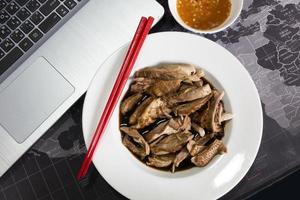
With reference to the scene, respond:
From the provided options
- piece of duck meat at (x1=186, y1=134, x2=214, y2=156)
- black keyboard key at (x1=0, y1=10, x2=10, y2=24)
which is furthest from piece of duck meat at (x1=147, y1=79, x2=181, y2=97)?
black keyboard key at (x1=0, y1=10, x2=10, y2=24)

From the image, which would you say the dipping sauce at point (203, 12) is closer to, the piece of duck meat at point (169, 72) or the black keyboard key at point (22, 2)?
the piece of duck meat at point (169, 72)

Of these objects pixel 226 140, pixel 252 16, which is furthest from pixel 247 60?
pixel 226 140

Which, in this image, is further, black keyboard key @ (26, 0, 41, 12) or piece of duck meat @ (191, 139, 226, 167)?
black keyboard key @ (26, 0, 41, 12)

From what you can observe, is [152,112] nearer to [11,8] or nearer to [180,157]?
[180,157]

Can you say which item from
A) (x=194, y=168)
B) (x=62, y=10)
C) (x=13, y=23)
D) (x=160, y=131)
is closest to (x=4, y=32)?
(x=13, y=23)

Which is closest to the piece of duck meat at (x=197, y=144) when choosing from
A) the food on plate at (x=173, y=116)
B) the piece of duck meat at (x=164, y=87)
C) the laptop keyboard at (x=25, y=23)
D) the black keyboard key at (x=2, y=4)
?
the food on plate at (x=173, y=116)

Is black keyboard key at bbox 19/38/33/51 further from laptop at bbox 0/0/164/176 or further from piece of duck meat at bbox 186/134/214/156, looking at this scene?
piece of duck meat at bbox 186/134/214/156
